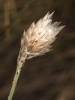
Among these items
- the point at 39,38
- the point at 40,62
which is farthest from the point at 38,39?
the point at 40,62

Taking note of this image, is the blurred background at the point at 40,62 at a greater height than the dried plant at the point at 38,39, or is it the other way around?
the blurred background at the point at 40,62

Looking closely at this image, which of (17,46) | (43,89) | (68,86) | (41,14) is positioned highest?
(41,14)

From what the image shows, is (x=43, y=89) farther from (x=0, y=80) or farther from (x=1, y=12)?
(x=1, y=12)

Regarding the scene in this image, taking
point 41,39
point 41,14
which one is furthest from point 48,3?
point 41,39

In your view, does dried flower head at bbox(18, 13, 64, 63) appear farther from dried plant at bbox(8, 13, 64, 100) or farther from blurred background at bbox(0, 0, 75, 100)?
blurred background at bbox(0, 0, 75, 100)

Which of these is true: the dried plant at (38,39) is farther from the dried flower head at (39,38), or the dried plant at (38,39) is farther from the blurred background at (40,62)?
the blurred background at (40,62)

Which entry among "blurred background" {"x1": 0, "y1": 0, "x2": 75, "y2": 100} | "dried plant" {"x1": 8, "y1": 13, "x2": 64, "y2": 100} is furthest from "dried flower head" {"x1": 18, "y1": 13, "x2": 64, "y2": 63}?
"blurred background" {"x1": 0, "y1": 0, "x2": 75, "y2": 100}

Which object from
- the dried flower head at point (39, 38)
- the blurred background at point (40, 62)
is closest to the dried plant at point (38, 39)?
the dried flower head at point (39, 38)
